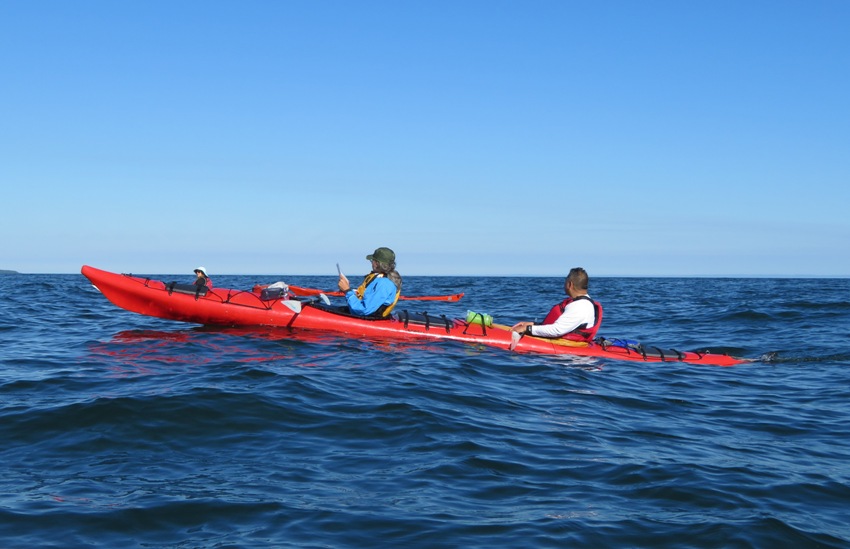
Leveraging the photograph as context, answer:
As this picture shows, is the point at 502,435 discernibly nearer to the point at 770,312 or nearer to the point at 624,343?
the point at 624,343

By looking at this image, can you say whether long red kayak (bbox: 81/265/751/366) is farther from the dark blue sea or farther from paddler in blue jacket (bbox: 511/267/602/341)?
the dark blue sea

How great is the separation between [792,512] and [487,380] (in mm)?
4608

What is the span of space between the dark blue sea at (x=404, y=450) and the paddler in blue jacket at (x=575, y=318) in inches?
25.1

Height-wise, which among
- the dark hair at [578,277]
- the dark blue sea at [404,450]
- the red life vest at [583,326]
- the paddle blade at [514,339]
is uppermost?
the dark hair at [578,277]

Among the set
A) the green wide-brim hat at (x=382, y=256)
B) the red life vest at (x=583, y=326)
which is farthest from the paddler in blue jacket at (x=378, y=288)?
the red life vest at (x=583, y=326)

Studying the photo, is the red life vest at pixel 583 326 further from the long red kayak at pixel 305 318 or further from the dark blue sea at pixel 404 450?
the dark blue sea at pixel 404 450

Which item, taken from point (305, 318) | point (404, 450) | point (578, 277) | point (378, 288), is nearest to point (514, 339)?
point (578, 277)

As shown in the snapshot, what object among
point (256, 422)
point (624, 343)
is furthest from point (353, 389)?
point (624, 343)

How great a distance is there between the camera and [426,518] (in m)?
4.02

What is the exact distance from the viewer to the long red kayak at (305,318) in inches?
434

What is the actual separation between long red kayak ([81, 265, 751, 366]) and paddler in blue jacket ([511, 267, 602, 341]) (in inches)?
6.5

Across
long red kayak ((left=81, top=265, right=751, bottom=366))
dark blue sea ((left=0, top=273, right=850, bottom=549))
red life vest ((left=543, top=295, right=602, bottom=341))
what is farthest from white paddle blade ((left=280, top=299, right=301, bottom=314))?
red life vest ((left=543, top=295, right=602, bottom=341))

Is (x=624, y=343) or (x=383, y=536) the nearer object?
(x=383, y=536)

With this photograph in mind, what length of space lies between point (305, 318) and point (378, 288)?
1.37 m
